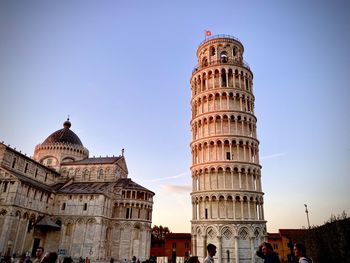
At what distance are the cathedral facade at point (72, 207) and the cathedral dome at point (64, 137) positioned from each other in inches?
99.7

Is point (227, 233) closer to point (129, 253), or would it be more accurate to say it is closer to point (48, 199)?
point (129, 253)

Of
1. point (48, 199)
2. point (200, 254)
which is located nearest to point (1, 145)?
point (48, 199)

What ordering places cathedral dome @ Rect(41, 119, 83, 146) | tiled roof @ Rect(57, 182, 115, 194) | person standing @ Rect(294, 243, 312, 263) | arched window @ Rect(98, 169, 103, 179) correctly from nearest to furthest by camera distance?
person standing @ Rect(294, 243, 312, 263) → tiled roof @ Rect(57, 182, 115, 194) → arched window @ Rect(98, 169, 103, 179) → cathedral dome @ Rect(41, 119, 83, 146)

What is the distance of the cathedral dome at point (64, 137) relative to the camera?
6003cm

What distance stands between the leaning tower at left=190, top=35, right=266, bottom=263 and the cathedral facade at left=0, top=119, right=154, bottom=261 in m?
17.1

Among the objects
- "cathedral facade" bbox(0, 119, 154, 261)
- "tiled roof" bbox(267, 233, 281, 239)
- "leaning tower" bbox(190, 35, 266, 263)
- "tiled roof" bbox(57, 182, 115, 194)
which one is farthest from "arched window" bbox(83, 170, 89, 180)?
"tiled roof" bbox(267, 233, 281, 239)

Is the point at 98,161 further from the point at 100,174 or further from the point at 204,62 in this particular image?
the point at 204,62

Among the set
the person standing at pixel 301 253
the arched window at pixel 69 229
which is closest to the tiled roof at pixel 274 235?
the arched window at pixel 69 229

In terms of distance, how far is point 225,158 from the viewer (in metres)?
35.9

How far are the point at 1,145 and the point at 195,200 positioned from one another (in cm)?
3037

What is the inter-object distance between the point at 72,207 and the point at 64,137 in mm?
19611

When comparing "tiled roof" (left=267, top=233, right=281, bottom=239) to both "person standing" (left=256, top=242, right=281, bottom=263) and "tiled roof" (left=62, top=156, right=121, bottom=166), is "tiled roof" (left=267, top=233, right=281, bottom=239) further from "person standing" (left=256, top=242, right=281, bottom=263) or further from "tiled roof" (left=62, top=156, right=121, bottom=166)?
"person standing" (left=256, top=242, right=281, bottom=263)

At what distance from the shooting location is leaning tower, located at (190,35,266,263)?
32.9 meters

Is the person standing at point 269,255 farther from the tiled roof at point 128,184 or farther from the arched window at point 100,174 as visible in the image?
the arched window at point 100,174
